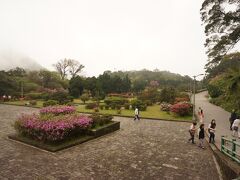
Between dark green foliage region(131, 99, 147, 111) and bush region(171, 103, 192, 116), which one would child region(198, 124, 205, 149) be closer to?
bush region(171, 103, 192, 116)

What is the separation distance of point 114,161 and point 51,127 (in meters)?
4.61

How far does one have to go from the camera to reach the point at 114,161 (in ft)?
34.4

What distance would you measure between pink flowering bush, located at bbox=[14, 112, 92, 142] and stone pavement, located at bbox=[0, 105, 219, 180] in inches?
39.2

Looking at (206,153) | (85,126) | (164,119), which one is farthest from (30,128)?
(164,119)

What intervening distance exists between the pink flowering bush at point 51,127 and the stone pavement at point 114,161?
39.2 inches

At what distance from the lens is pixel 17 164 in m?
9.67

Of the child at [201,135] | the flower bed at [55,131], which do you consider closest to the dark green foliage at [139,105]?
the flower bed at [55,131]

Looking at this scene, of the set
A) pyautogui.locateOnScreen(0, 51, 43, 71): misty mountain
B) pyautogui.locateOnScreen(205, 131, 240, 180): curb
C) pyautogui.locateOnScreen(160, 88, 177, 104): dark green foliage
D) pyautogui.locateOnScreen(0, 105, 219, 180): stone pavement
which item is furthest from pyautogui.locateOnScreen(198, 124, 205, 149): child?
pyautogui.locateOnScreen(0, 51, 43, 71): misty mountain

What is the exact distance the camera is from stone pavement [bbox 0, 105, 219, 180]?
891 cm

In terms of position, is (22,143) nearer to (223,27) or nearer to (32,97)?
(223,27)

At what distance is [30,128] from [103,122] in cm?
594

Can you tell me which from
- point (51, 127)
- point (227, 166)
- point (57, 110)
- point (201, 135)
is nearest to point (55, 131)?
point (51, 127)

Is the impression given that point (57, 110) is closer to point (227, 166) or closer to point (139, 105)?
point (227, 166)

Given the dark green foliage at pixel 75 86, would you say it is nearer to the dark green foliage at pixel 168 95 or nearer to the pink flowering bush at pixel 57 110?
the dark green foliage at pixel 168 95
